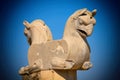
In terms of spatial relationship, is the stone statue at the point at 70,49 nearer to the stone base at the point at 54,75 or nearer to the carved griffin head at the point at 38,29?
the stone base at the point at 54,75

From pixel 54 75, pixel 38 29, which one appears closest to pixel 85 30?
pixel 54 75

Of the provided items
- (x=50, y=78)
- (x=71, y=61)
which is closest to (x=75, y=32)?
(x=71, y=61)

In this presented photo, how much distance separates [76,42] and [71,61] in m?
0.28

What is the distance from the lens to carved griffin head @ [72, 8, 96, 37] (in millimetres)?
4211

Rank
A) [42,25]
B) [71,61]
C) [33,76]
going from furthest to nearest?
[42,25], [33,76], [71,61]

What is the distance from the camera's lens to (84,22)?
4.20 meters

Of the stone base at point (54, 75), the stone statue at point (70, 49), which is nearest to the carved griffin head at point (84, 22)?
the stone statue at point (70, 49)

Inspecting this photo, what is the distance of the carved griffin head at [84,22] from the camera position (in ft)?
13.8

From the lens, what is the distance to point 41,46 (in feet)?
14.9

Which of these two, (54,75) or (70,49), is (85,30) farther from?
(54,75)

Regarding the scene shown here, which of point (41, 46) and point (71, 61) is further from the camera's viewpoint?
point (41, 46)

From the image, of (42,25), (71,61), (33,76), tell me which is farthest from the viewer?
(42,25)

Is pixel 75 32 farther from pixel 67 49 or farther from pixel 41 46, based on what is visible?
pixel 41 46

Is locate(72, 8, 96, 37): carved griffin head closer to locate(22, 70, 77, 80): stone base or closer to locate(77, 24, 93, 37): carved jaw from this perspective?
locate(77, 24, 93, 37): carved jaw
